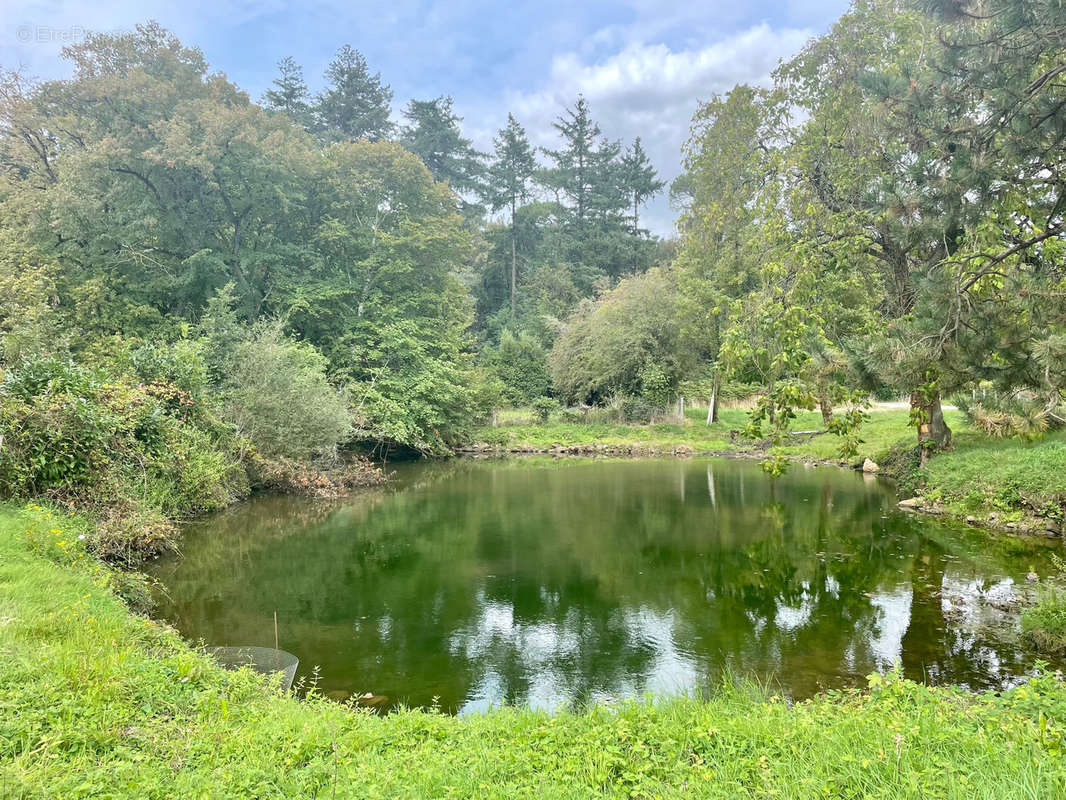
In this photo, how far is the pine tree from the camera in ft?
155

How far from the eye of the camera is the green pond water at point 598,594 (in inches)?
258

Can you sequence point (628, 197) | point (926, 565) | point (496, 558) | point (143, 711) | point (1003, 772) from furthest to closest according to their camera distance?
point (628, 197)
point (496, 558)
point (926, 565)
point (143, 711)
point (1003, 772)

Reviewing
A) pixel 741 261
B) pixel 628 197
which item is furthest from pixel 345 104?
pixel 741 261

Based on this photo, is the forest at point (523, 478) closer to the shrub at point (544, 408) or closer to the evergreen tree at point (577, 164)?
the shrub at point (544, 408)

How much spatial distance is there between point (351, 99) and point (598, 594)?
4512 centimetres

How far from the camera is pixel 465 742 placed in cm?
410

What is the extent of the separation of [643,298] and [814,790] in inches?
1102

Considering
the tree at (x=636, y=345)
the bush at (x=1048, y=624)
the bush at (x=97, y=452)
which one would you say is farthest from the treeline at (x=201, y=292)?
the bush at (x=1048, y=624)

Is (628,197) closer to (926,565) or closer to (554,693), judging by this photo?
(926,565)

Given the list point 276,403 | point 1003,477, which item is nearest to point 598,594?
point 1003,477

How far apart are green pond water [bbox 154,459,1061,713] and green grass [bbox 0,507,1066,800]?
162cm

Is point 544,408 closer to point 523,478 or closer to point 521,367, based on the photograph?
point 521,367

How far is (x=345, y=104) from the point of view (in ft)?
144

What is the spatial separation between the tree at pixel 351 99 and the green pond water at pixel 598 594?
3649 centimetres
